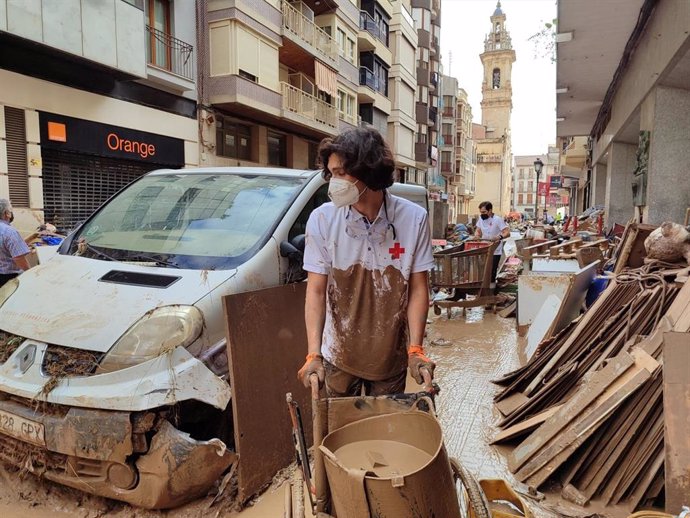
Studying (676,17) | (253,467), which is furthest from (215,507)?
(676,17)

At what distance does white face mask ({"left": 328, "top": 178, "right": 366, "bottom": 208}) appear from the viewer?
2189 mm

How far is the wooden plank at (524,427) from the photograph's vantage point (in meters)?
3.33

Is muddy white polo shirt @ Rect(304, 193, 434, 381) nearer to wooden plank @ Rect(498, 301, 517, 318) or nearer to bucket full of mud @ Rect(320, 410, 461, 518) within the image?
bucket full of mud @ Rect(320, 410, 461, 518)

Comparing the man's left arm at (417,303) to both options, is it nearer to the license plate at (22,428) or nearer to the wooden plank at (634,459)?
the wooden plank at (634,459)

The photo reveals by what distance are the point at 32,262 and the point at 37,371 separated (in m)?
3.65

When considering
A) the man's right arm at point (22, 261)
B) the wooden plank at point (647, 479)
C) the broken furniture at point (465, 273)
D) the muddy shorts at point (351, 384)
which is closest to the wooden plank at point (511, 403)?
the wooden plank at point (647, 479)

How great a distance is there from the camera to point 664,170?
23.3 feet

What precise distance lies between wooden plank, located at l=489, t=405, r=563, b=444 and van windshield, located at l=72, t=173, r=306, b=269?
2.16 m

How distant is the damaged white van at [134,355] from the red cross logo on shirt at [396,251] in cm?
121

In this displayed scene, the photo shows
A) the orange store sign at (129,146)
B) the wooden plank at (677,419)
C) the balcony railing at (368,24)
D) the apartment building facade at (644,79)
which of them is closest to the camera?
the wooden plank at (677,419)

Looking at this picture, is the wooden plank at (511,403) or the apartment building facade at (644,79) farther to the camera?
the apartment building facade at (644,79)

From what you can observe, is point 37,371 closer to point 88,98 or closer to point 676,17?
point 676,17

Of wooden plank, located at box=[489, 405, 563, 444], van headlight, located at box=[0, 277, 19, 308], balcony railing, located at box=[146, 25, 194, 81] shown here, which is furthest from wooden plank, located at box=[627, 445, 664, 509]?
balcony railing, located at box=[146, 25, 194, 81]

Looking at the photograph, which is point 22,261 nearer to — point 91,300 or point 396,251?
point 91,300
